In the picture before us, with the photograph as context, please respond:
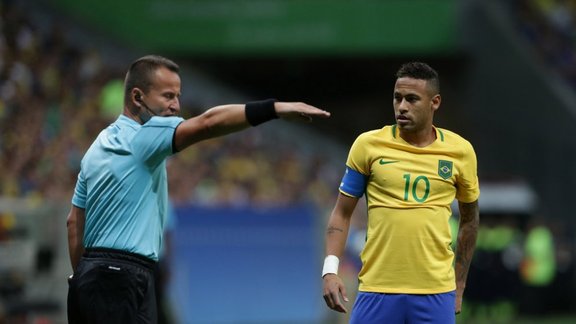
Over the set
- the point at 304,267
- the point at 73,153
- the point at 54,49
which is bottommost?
the point at 304,267

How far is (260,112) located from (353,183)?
1104 millimetres

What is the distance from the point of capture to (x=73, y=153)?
1872cm

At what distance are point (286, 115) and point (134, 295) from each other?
4.46 feet

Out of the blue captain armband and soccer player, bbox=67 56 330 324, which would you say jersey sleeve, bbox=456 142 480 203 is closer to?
the blue captain armband

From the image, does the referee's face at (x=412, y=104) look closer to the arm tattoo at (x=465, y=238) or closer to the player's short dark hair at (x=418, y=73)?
the player's short dark hair at (x=418, y=73)

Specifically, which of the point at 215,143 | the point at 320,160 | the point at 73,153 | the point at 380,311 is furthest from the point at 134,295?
the point at 320,160

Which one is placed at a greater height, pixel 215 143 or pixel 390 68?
pixel 390 68

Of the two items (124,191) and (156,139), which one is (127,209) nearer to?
(124,191)

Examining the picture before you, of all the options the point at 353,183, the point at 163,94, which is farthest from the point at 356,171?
the point at 163,94

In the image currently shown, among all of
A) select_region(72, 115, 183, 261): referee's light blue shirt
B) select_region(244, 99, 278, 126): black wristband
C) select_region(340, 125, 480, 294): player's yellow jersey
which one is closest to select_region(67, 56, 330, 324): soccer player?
select_region(72, 115, 183, 261): referee's light blue shirt

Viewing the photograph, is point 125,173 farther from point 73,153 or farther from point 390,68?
point 390,68

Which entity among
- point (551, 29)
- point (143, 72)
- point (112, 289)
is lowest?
point (112, 289)

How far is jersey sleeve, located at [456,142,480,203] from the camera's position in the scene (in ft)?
20.0

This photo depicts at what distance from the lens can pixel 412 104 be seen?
19.8 feet
